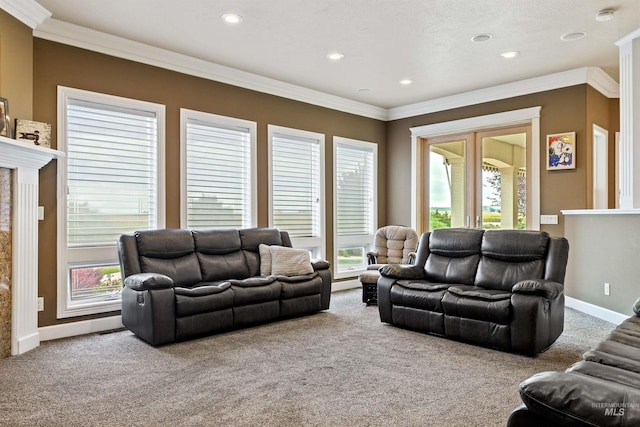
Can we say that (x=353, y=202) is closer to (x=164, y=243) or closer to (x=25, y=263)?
(x=164, y=243)

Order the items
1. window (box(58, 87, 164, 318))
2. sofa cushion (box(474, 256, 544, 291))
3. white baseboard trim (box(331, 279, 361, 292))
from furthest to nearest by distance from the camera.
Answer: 1. white baseboard trim (box(331, 279, 361, 292))
2. window (box(58, 87, 164, 318))
3. sofa cushion (box(474, 256, 544, 291))

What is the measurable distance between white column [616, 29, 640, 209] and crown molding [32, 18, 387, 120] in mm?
3672

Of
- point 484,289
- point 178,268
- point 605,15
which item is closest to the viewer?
point 605,15

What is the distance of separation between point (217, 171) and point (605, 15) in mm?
4355

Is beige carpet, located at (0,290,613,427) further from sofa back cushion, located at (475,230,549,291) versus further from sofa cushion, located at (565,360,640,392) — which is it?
sofa cushion, located at (565,360,640,392)

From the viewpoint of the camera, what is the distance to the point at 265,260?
16.8ft

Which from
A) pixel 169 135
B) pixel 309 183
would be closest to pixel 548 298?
pixel 309 183

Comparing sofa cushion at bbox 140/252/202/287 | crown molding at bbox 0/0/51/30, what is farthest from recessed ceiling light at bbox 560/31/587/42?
crown molding at bbox 0/0/51/30

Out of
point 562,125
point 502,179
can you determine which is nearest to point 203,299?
A: point 502,179

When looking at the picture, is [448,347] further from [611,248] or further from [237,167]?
[237,167]

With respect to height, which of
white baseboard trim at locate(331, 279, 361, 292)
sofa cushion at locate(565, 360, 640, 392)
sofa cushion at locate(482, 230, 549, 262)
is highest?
sofa cushion at locate(482, 230, 549, 262)

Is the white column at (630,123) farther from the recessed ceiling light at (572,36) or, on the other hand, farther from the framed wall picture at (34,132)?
the framed wall picture at (34,132)

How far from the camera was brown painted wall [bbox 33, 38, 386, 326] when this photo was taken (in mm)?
4113

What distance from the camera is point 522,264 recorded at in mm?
4184
